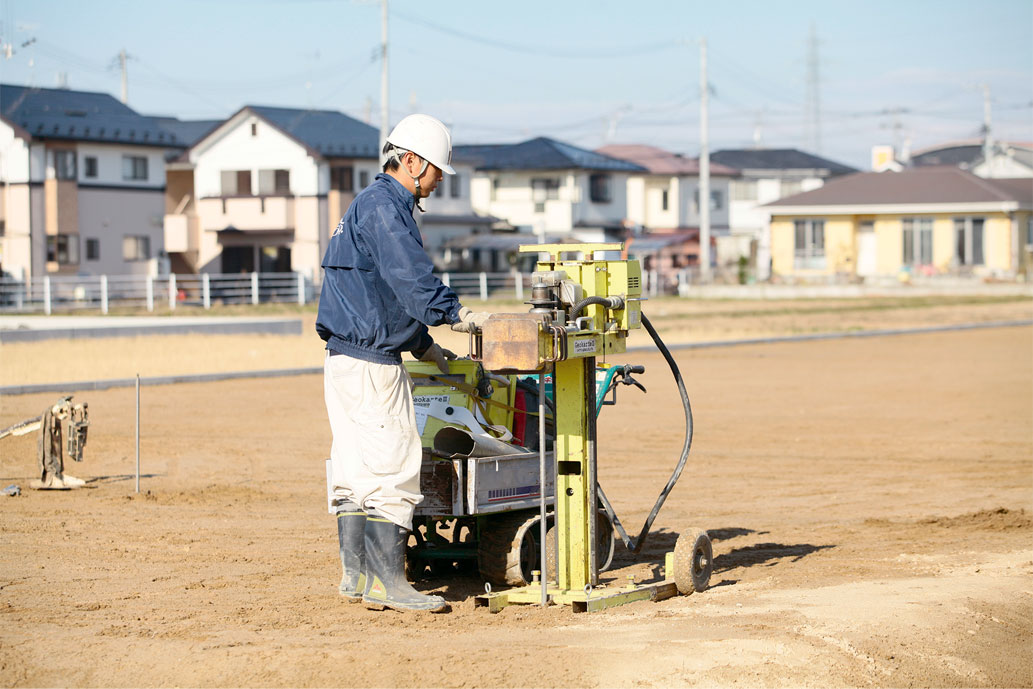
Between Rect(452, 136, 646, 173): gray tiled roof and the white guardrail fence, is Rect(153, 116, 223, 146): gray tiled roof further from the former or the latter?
Rect(452, 136, 646, 173): gray tiled roof

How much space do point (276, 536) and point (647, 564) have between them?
7.25ft

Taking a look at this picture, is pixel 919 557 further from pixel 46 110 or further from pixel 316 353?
pixel 46 110

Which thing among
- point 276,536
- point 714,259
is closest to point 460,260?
point 714,259

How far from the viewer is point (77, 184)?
46.4 meters

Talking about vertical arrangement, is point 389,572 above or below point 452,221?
below

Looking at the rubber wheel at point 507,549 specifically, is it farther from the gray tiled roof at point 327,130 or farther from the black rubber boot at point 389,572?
the gray tiled roof at point 327,130

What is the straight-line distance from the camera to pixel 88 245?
154 feet

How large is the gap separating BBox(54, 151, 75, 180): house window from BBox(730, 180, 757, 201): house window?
133ft

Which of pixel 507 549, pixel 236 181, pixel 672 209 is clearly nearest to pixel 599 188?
pixel 672 209

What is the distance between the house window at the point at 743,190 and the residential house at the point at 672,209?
1.72 metres

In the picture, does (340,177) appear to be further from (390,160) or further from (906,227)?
(390,160)

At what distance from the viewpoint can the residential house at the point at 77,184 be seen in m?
45.3

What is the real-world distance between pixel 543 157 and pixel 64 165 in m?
22.2

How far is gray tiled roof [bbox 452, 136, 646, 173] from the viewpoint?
58.7 metres
